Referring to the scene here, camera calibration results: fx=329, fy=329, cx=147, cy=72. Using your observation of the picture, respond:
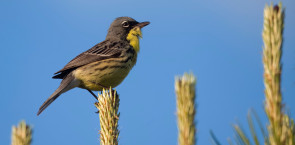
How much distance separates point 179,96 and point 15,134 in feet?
3.43

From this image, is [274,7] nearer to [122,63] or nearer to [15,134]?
[15,134]

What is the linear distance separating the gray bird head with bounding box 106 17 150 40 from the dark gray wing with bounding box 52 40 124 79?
0.95 m

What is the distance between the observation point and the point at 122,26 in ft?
34.0

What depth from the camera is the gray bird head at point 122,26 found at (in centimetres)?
1017

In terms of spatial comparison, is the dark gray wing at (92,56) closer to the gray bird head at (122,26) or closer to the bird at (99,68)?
the bird at (99,68)

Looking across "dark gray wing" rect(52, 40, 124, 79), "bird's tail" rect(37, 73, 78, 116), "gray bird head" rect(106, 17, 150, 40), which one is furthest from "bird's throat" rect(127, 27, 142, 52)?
"bird's tail" rect(37, 73, 78, 116)

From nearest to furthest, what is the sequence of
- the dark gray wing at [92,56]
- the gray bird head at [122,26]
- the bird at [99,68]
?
the bird at [99,68] < the dark gray wing at [92,56] < the gray bird head at [122,26]

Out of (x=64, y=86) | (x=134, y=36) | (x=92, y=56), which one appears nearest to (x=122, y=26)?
(x=134, y=36)

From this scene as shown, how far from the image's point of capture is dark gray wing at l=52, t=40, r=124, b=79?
27.5 feet

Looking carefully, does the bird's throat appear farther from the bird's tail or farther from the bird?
the bird's tail

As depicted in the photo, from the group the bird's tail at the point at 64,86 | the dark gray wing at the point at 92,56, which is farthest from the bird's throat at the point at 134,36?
the bird's tail at the point at 64,86

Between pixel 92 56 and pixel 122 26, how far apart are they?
206 centimetres

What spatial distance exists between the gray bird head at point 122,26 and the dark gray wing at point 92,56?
0.95 meters

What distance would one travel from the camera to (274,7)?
2143mm
